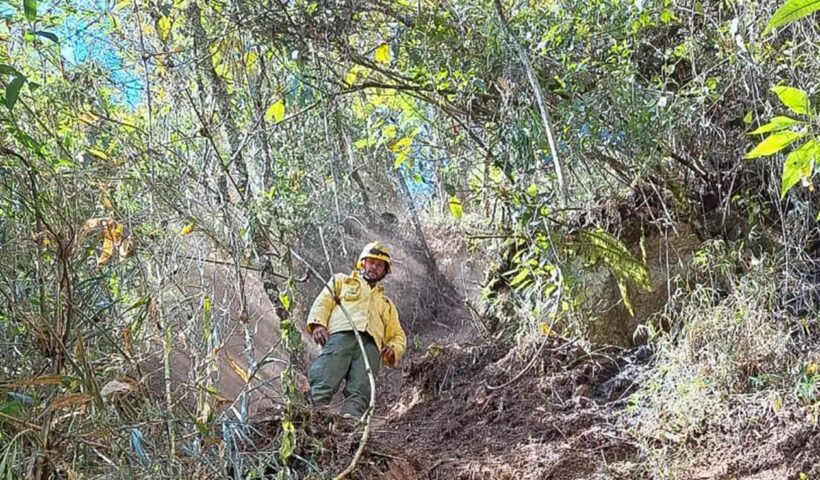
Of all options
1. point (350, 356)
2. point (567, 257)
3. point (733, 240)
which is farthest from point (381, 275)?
point (733, 240)

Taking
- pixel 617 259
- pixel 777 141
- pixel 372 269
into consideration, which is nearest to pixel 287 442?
pixel 777 141

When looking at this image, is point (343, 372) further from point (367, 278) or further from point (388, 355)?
point (367, 278)

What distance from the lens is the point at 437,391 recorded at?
12.8 feet

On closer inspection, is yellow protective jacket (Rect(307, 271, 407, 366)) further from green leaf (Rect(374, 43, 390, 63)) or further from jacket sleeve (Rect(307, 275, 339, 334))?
Answer: green leaf (Rect(374, 43, 390, 63))

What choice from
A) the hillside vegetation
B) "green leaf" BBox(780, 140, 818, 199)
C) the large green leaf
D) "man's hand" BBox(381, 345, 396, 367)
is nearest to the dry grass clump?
the hillside vegetation

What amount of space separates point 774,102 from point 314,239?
3103mm

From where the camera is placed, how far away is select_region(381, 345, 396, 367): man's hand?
3803mm

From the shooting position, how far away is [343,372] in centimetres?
364

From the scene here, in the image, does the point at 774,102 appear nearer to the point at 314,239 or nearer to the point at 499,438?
the point at 499,438

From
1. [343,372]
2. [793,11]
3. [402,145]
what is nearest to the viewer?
[793,11]

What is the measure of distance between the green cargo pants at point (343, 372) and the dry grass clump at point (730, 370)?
139cm

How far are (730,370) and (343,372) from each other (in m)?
1.90

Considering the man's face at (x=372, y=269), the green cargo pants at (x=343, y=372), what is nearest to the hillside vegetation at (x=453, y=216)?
the green cargo pants at (x=343, y=372)

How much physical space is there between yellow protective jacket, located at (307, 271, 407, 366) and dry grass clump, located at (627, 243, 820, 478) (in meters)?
1.48
